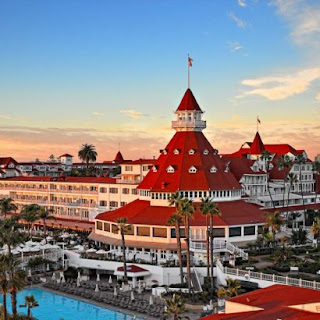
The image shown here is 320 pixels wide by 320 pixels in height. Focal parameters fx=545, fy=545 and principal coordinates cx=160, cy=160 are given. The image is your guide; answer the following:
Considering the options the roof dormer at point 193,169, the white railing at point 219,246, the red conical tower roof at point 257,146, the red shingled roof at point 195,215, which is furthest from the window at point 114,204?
the red conical tower roof at point 257,146

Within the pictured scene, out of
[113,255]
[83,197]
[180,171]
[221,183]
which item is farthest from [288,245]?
[83,197]

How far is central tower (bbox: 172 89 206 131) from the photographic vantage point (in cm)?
7156

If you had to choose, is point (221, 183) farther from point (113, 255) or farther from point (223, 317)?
point (223, 317)

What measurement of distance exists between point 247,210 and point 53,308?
89.3ft

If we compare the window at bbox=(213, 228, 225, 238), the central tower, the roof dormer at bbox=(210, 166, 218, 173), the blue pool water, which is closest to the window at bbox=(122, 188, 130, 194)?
the central tower

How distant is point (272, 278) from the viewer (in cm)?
4344

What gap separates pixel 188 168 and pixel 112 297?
23685 millimetres

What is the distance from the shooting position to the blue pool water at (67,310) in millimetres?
42625

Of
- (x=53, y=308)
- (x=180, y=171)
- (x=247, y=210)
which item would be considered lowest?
(x=53, y=308)

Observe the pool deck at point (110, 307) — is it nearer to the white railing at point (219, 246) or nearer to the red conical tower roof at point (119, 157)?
the white railing at point (219, 246)

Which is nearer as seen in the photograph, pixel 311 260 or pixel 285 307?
pixel 285 307

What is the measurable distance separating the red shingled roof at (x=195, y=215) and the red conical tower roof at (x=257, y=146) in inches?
1240

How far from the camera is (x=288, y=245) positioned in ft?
199

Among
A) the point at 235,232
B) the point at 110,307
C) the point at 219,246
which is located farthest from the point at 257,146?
the point at 110,307
